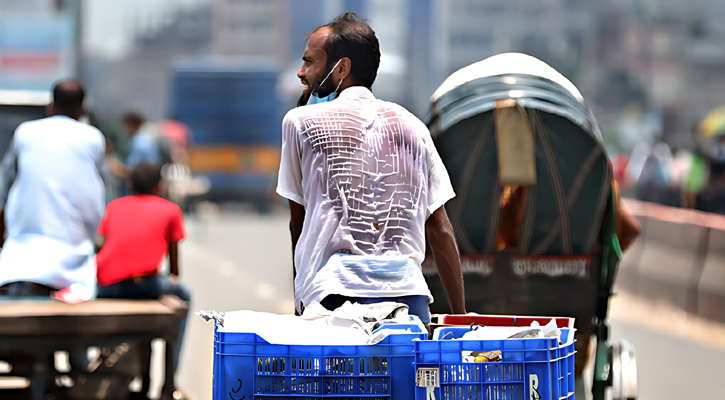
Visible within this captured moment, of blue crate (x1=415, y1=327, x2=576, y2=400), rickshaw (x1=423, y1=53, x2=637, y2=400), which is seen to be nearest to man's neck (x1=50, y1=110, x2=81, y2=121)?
rickshaw (x1=423, y1=53, x2=637, y2=400)

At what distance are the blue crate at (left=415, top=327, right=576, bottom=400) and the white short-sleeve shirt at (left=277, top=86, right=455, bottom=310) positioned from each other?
425 mm

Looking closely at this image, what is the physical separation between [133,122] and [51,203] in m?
12.2

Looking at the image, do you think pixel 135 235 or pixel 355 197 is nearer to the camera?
pixel 355 197

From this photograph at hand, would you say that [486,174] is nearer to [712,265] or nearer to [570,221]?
[570,221]

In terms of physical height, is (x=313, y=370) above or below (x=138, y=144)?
below

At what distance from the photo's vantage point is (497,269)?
6.47 metres

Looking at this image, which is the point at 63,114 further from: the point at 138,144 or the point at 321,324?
the point at 138,144

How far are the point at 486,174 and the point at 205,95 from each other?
2818cm

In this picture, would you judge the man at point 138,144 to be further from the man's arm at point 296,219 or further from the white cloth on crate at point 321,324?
the white cloth on crate at point 321,324

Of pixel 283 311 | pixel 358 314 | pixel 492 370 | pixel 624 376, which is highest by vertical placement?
pixel 358 314

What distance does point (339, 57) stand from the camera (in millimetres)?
3953

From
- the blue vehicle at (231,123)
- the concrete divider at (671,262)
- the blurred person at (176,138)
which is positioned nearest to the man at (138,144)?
the blurred person at (176,138)

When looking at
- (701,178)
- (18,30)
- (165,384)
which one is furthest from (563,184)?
(701,178)

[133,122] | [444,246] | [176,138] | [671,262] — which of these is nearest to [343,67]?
[444,246]
